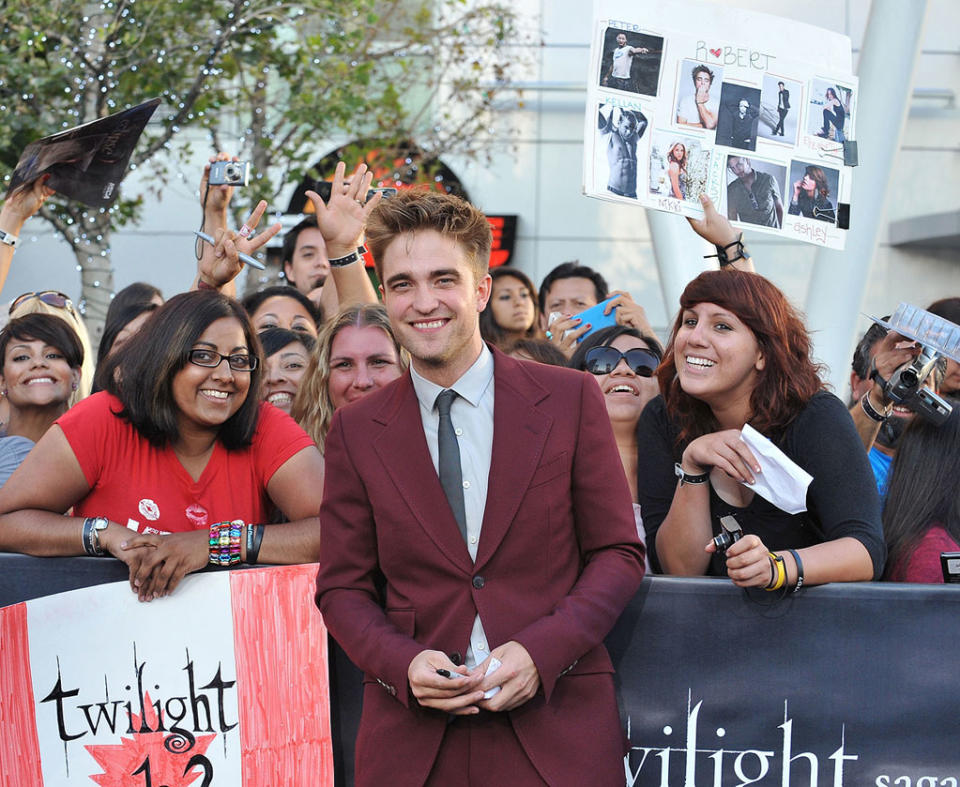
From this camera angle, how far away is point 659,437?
3.57 m

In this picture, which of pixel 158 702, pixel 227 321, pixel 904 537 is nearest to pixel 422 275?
pixel 227 321

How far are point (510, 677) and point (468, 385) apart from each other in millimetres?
683

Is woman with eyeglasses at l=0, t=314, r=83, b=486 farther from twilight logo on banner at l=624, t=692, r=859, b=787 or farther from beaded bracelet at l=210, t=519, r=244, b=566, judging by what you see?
twilight logo on banner at l=624, t=692, r=859, b=787

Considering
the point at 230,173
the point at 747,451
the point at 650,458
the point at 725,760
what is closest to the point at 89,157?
the point at 230,173

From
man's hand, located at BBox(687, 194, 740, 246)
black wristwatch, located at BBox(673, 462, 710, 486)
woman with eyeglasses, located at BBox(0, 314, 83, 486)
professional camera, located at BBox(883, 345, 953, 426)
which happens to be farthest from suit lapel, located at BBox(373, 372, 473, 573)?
woman with eyeglasses, located at BBox(0, 314, 83, 486)

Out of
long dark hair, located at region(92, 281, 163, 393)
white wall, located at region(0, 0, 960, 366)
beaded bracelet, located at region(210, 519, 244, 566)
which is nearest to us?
beaded bracelet, located at region(210, 519, 244, 566)

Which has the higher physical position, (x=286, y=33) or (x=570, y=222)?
(x=286, y=33)

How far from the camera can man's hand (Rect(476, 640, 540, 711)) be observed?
101 inches

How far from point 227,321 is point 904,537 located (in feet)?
6.91

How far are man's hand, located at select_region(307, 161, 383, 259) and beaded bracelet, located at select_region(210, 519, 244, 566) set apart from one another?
1.76 metres

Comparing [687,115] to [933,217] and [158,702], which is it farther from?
[933,217]

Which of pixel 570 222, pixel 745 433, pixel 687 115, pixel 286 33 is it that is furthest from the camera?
pixel 570 222

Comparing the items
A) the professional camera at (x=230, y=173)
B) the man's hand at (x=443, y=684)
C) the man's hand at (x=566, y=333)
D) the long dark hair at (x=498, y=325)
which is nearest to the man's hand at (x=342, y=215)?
the professional camera at (x=230, y=173)

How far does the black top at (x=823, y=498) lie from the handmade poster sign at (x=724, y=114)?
120 centimetres
